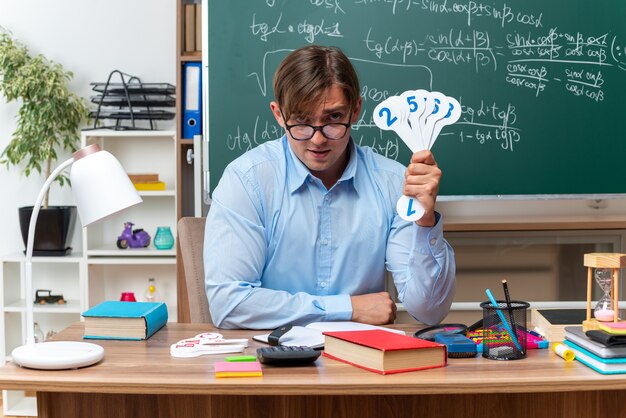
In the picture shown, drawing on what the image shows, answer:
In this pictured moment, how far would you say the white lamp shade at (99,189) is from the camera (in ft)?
4.84

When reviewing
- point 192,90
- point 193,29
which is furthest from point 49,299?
point 193,29

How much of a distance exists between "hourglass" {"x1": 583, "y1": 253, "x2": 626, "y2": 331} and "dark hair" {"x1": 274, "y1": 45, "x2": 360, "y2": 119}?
735mm

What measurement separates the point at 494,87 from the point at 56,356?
2460 mm

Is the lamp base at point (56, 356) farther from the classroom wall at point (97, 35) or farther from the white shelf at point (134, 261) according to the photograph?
the classroom wall at point (97, 35)

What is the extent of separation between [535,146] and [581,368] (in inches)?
82.3

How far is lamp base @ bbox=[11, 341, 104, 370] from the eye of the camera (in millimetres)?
1402

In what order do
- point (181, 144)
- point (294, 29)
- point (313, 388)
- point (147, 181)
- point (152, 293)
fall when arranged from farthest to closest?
point (152, 293) < point (147, 181) < point (181, 144) < point (294, 29) < point (313, 388)

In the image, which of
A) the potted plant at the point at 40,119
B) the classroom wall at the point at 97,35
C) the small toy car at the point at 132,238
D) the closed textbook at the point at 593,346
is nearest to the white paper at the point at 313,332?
the closed textbook at the point at 593,346

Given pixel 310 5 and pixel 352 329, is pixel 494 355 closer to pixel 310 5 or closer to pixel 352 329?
pixel 352 329

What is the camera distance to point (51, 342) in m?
1.57

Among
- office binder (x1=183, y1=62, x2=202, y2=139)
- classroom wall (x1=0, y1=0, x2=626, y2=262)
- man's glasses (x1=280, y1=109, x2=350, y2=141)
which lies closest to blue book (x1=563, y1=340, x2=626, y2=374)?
man's glasses (x1=280, y1=109, x2=350, y2=141)

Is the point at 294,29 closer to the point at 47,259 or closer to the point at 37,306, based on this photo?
the point at 47,259

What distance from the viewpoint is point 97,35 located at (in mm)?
4160

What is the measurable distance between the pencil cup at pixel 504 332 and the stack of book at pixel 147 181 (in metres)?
2.65
